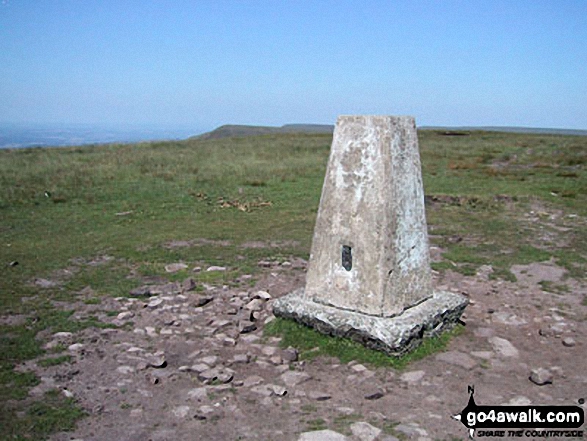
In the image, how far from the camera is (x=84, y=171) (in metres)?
19.3

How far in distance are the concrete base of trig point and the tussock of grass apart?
55 mm

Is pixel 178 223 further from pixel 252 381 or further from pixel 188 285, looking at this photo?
pixel 252 381

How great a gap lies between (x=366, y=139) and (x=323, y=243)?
1220 millimetres

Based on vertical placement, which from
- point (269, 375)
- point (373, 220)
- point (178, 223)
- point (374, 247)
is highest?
point (373, 220)

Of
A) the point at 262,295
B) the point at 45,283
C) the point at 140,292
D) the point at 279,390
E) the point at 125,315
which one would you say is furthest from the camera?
the point at 45,283

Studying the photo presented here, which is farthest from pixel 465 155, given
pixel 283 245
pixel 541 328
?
pixel 541 328

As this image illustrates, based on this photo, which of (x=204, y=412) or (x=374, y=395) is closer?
(x=204, y=412)

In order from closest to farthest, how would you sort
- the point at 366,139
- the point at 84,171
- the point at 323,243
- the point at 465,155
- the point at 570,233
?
the point at 366,139
the point at 323,243
the point at 570,233
the point at 84,171
the point at 465,155

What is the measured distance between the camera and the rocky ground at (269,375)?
13.3 ft

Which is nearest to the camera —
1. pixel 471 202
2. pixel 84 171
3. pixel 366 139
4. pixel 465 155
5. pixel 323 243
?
pixel 366 139

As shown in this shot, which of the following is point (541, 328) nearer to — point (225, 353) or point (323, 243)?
point (323, 243)

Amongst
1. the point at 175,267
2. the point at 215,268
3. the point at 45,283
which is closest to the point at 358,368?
the point at 215,268

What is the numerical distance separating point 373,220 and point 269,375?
1819mm

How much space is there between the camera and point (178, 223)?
12.0m
